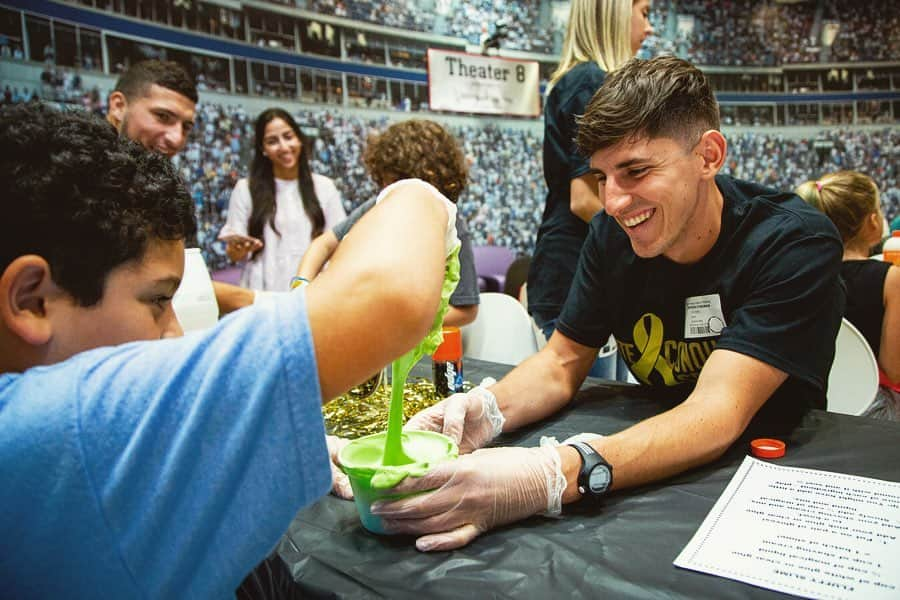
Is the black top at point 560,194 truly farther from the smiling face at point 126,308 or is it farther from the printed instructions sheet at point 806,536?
the smiling face at point 126,308

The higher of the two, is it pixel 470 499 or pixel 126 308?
pixel 126 308

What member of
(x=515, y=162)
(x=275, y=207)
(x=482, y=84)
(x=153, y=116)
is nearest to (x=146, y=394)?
(x=153, y=116)

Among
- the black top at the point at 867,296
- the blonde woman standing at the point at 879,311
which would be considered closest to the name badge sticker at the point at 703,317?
the blonde woman standing at the point at 879,311

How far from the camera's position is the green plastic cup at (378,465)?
768 mm

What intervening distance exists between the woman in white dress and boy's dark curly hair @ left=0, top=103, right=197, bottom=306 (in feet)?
8.28

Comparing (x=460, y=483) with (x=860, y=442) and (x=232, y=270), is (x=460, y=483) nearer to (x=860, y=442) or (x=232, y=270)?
(x=860, y=442)

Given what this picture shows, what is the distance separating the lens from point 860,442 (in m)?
1.06

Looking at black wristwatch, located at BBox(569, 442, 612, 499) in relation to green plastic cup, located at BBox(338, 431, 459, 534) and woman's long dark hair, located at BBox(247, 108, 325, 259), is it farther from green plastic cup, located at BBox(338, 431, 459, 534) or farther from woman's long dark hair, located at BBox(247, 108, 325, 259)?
woman's long dark hair, located at BBox(247, 108, 325, 259)

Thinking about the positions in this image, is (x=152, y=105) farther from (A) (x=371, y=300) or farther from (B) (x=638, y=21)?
(A) (x=371, y=300)

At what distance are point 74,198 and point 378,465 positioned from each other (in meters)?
0.49

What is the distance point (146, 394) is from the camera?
0.46m

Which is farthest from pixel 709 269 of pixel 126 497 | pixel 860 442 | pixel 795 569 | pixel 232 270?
pixel 232 270

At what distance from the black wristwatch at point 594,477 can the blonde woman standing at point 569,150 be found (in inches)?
46.4

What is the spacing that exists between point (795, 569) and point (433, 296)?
0.54 meters
